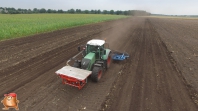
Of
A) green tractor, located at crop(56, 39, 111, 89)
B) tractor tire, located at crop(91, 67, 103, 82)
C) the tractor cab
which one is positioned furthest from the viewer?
the tractor cab

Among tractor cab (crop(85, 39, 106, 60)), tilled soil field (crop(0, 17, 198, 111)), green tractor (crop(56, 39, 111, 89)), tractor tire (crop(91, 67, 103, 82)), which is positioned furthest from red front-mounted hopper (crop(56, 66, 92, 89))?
tractor cab (crop(85, 39, 106, 60))

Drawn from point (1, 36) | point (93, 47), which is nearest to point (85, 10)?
point (1, 36)

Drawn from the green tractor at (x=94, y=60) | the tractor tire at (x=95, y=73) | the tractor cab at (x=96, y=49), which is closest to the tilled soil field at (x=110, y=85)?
the tractor tire at (x=95, y=73)

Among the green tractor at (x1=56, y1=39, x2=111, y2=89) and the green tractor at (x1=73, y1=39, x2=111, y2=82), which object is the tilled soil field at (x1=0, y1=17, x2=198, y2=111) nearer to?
the green tractor at (x1=56, y1=39, x2=111, y2=89)

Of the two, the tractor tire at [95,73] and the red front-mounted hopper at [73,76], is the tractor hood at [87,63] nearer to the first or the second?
the tractor tire at [95,73]

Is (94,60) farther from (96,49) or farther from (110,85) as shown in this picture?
(110,85)

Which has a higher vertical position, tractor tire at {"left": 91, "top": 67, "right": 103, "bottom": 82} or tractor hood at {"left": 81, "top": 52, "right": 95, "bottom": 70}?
tractor hood at {"left": 81, "top": 52, "right": 95, "bottom": 70}

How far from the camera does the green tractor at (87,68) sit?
6725 mm

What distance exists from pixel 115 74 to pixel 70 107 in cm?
387

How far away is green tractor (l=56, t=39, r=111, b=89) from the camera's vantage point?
265 inches

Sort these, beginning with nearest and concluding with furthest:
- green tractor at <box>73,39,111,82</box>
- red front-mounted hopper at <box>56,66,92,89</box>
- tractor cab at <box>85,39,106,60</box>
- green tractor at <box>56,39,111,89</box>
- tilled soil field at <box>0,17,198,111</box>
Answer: tilled soil field at <box>0,17,198,111</box> < red front-mounted hopper at <box>56,66,92,89</box> < green tractor at <box>56,39,111,89</box> < green tractor at <box>73,39,111,82</box> < tractor cab at <box>85,39,106,60</box>

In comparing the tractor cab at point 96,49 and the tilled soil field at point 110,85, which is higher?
the tractor cab at point 96,49

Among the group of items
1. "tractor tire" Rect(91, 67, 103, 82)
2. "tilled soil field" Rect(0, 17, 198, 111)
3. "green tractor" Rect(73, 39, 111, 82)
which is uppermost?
"green tractor" Rect(73, 39, 111, 82)

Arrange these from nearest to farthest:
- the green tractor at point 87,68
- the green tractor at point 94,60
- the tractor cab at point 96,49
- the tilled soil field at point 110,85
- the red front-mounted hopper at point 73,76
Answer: the tilled soil field at point 110,85, the red front-mounted hopper at point 73,76, the green tractor at point 87,68, the green tractor at point 94,60, the tractor cab at point 96,49
